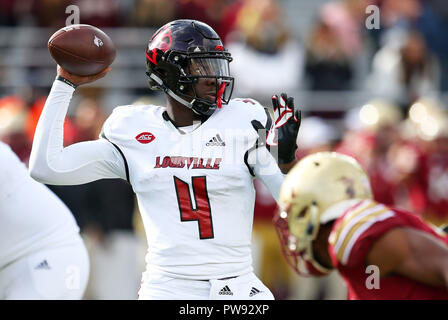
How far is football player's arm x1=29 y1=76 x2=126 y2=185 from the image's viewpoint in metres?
3.75

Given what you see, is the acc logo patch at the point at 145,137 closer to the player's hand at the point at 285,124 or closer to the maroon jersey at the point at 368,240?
A: the player's hand at the point at 285,124

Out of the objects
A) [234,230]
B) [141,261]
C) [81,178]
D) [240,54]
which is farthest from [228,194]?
[240,54]

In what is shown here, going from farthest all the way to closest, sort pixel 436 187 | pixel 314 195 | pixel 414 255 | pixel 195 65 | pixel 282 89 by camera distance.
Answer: pixel 282 89 < pixel 436 187 < pixel 195 65 < pixel 314 195 < pixel 414 255

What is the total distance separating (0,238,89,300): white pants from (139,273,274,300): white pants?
86 centimetres

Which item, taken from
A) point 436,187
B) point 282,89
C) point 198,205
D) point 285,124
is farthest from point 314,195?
point 282,89

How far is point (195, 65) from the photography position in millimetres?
3838

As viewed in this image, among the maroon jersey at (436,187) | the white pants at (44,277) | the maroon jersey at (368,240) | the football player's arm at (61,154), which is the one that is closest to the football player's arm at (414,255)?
the maroon jersey at (368,240)

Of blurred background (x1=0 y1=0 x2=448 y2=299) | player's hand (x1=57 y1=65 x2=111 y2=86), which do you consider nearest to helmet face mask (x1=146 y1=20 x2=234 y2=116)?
player's hand (x1=57 y1=65 x2=111 y2=86)

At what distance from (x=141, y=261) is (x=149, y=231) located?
13.4ft

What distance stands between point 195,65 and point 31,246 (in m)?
1.38

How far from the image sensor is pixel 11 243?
4371 mm

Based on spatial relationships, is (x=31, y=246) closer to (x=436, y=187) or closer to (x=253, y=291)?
(x=253, y=291)
